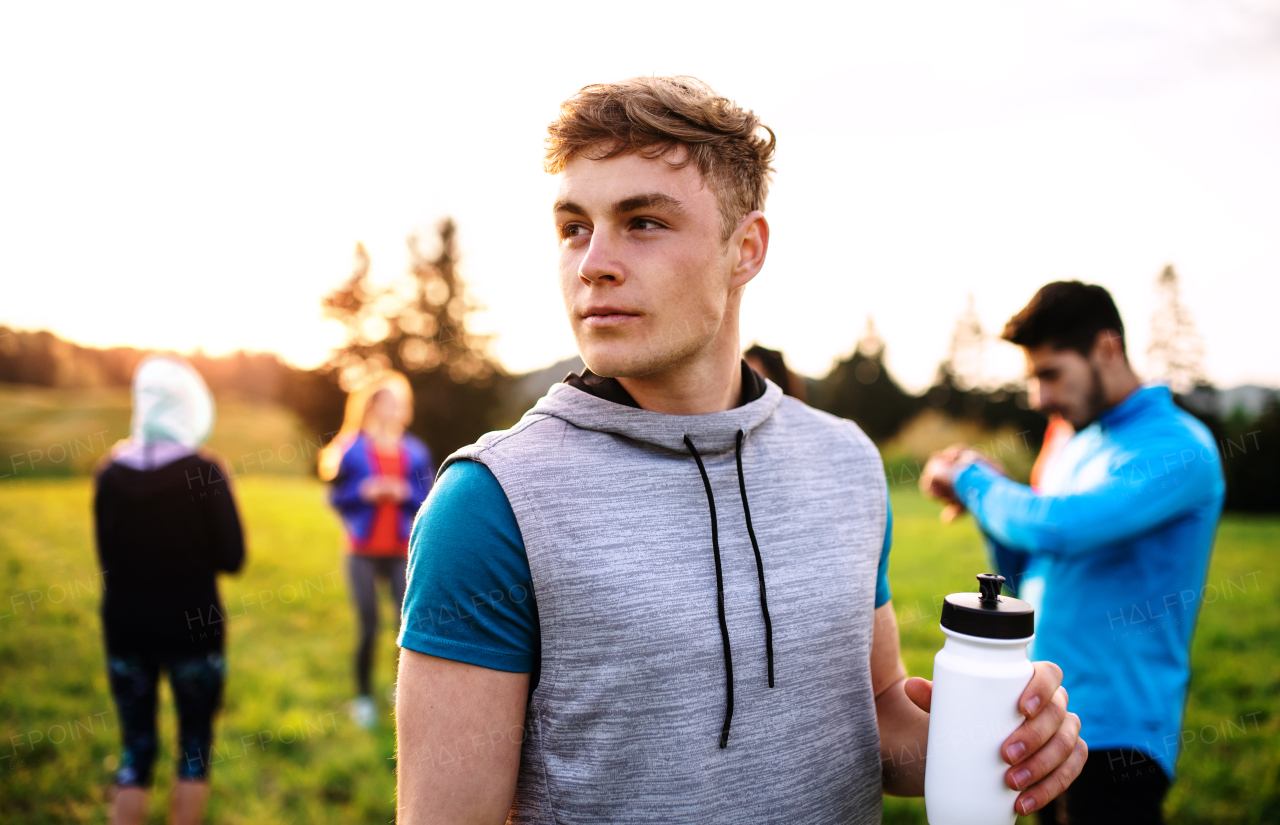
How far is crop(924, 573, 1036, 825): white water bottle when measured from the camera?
1151 mm

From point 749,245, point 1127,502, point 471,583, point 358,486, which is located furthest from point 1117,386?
point 358,486

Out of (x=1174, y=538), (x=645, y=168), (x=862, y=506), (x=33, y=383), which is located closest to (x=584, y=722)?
(x=862, y=506)

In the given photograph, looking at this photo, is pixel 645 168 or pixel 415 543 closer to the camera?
pixel 415 543

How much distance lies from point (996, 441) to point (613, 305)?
74.0ft

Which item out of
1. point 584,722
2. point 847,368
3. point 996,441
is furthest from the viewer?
point 847,368

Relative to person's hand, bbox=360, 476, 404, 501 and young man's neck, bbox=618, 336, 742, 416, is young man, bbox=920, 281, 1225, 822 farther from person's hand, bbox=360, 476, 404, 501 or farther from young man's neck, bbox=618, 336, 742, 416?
person's hand, bbox=360, 476, 404, 501

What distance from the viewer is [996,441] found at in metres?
21.1

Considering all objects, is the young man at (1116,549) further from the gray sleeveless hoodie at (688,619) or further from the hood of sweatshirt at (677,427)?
the hood of sweatshirt at (677,427)

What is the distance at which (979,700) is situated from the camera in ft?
3.84

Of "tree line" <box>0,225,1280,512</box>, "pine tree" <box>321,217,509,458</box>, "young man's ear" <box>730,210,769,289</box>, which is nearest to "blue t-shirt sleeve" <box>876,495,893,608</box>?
"young man's ear" <box>730,210,769,289</box>

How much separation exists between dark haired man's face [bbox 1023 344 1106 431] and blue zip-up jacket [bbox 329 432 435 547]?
14.4 feet

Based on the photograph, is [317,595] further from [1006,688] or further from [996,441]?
[996,441]

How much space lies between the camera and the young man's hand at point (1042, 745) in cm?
119

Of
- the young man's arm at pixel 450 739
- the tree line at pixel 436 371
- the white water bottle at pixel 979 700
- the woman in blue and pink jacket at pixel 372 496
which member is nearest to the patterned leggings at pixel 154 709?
the woman in blue and pink jacket at pixel 372 496
